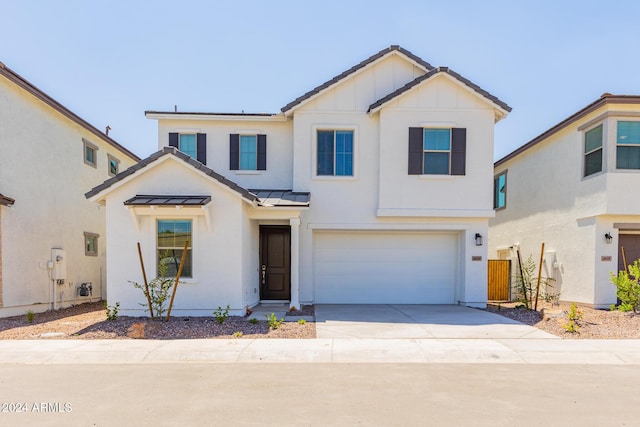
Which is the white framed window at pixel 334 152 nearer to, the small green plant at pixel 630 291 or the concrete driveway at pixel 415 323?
the concrete driveway at pixel 415 323

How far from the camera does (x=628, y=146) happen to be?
10.7 meters

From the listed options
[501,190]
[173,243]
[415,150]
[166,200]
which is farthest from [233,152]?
[501,190]

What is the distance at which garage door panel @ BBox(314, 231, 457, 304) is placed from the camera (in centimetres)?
1166

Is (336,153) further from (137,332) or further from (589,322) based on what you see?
(589,322)

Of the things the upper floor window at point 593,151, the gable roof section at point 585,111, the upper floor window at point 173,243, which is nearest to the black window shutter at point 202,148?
the upper floor window at point 173,243

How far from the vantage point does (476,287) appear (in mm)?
11281

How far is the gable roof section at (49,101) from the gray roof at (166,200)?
4.96 meters

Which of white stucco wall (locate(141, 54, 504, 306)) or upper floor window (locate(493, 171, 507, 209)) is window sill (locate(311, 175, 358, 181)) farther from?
upper floor window (locate(493, 171, 507, 209))

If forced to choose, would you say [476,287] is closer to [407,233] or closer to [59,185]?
[407,233]

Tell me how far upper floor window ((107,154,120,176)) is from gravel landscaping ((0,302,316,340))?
7561mm

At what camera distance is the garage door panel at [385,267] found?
1166 centimetres

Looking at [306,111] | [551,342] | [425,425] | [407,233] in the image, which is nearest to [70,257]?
[306,111]

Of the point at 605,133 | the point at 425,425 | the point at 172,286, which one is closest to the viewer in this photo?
the point at 425,425

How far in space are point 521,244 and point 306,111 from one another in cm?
983
